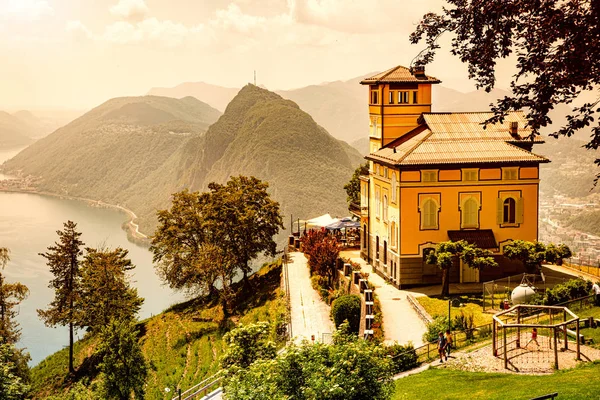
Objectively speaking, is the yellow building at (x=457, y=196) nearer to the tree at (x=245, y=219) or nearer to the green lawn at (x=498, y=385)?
the tree at (x=245, y=219)

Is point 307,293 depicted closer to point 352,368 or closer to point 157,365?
point 157,365

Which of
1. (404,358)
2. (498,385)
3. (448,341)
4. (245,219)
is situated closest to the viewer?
(498,385)

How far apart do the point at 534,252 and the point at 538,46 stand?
80.3ft

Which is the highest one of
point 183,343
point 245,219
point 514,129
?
point 514,129

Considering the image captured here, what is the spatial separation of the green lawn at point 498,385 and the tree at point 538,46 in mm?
7694

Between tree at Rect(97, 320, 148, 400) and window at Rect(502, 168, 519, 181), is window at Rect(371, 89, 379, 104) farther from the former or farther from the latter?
tree at Rect(97, 320, 148, 400)

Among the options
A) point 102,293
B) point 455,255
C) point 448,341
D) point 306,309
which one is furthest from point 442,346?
point 102,293

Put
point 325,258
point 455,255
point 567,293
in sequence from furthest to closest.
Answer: point 325,258 < point 455,255 < point 567,293

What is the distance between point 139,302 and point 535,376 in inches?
1555

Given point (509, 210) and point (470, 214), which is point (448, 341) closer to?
point (470, 214)

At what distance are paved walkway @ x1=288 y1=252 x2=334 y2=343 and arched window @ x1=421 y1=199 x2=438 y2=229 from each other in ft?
24.2

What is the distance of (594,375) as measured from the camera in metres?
20.1

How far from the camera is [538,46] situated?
47.8 feet

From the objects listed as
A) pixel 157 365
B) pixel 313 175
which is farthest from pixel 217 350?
pixel 313 175
